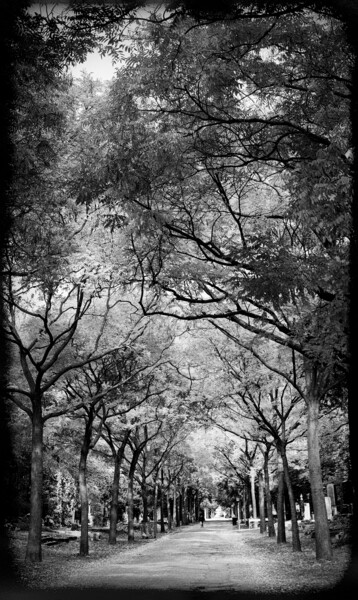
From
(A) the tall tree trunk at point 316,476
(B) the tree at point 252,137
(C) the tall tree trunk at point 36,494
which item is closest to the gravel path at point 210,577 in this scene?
(A) the tall tree trunk at point 316,476

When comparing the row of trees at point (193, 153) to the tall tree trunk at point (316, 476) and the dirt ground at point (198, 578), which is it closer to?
the tall tree trunk at point (316, 476)

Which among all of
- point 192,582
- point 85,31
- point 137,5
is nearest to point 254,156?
point 85,31

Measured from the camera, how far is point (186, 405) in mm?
20609

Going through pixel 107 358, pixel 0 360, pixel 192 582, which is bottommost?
pixel 192 582

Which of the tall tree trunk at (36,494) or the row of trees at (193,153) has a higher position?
the row of trees at (193,153)

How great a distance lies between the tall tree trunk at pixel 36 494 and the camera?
12.0 metres

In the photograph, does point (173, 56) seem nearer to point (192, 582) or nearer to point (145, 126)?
point (145, 126)

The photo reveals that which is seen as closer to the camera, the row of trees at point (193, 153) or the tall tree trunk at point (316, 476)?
the row of trees at point (193, 153)

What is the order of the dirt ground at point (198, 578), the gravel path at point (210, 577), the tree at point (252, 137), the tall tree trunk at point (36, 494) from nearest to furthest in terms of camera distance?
the tree at point (252, 137) → the dirt ground at point (198, 578) → the gravel path at point (210, 577) → the tall tree trunk at point (36, 494)

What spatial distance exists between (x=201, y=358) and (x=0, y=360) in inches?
701

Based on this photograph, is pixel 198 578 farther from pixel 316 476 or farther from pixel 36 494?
pixel 36 494

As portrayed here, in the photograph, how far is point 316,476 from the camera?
12305mm

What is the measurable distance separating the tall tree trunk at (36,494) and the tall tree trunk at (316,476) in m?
6.68

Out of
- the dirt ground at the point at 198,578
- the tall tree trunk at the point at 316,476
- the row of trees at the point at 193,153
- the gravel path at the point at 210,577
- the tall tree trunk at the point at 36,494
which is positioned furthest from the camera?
the tall tree trunk at the point at 36,494
